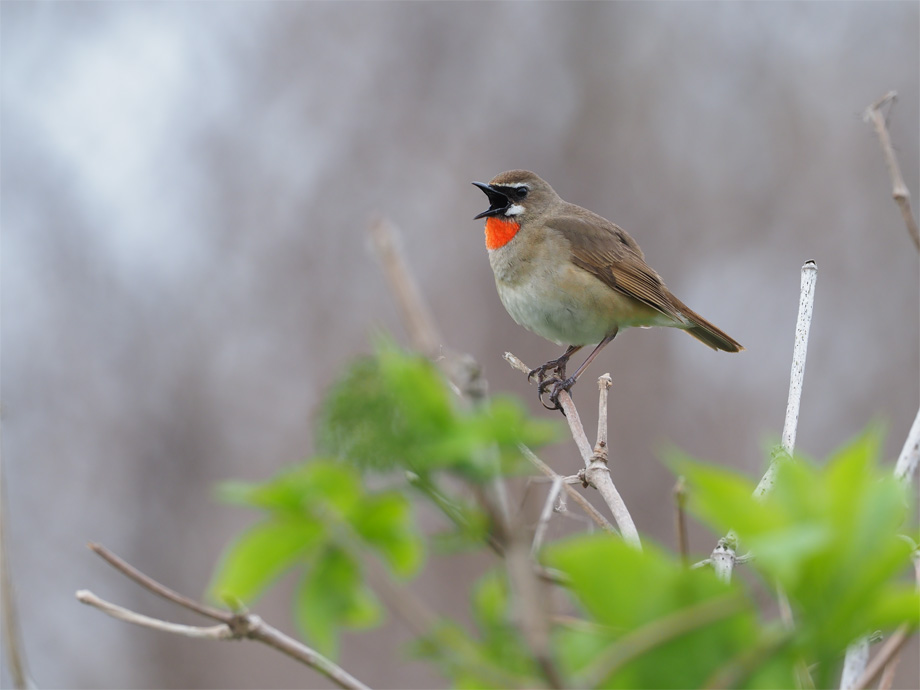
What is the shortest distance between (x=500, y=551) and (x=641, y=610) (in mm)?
84

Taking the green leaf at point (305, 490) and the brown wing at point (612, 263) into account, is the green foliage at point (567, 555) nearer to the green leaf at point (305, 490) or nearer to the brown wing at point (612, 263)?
the green leaf at point (305, 490)

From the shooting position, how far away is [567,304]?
11.4ft

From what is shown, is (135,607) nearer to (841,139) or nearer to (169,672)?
(169,672)

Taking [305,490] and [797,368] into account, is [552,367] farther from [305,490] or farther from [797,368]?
[305,490]

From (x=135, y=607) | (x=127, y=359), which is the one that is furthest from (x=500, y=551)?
(x=127, y=359)

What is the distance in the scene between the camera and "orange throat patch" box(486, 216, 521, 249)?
3.61m

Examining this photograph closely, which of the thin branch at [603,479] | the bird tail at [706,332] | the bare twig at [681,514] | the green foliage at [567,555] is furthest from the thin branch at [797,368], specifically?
the bird tail at [706,332]

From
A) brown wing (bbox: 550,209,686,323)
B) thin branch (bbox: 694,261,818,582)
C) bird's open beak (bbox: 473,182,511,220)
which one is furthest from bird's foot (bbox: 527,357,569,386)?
thin branch (bbox: 694,261,818,582)

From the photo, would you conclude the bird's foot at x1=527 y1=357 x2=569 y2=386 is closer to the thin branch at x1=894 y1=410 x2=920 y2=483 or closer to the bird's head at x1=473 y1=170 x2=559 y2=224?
the bird's head at x1=473 y1=170 x2=559 y2=224

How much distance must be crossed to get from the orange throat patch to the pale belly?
0.15 m

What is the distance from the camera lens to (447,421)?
0.45 m

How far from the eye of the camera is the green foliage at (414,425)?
0.43 meters

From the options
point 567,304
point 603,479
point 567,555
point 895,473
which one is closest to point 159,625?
point 567,555

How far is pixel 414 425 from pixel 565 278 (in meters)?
3.08
